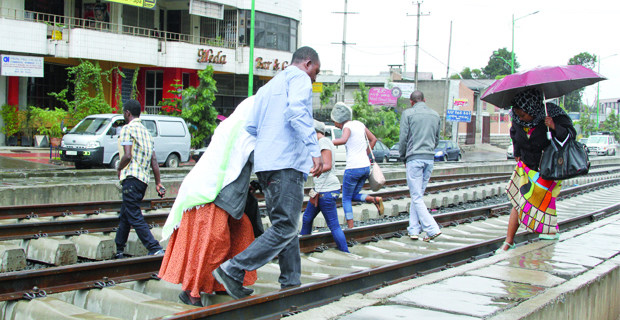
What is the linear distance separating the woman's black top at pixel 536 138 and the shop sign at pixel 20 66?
22214mm

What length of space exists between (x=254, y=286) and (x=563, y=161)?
3.26 metres

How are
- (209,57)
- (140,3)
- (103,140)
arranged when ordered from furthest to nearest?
(209,57) → (140,3) → (103,140)

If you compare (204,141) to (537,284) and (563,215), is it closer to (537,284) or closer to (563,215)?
(563,215)

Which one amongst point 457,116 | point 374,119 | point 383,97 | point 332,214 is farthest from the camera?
point 383,97

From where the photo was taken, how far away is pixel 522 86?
17.9 ft

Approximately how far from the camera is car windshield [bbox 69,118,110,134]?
17391 millimetres

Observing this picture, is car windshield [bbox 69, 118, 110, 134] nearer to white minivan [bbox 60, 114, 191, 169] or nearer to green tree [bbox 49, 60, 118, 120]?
white minivan [bbox 60, 114, 191, 169]

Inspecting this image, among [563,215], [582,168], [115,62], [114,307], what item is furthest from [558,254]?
[115,62]

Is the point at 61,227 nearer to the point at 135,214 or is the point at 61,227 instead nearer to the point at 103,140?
the point at 135,214

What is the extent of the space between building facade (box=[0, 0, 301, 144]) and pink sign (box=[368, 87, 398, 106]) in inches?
649

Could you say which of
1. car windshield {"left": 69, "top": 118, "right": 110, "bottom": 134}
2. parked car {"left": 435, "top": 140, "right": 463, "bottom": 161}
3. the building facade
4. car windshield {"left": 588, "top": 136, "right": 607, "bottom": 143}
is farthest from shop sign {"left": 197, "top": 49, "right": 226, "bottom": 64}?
car windshield {"left": 588, "top": 136, "right": 607, "bottom": 143}

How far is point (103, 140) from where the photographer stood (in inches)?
678

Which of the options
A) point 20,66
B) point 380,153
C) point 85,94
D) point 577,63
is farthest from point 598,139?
point 577,63

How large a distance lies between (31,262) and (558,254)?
18.0 feet
